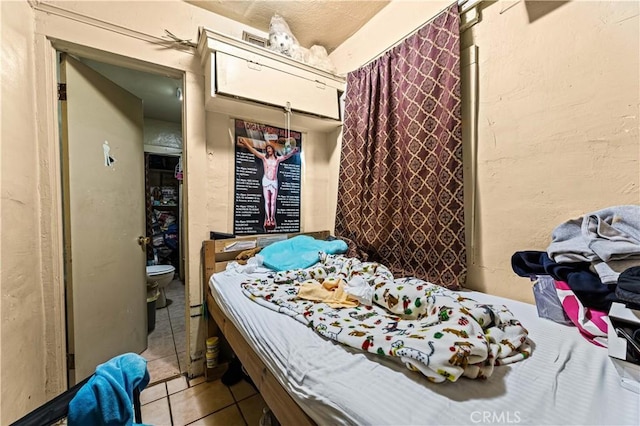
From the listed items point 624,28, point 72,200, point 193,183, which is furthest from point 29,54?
point 624,28

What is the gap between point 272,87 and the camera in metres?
1.67

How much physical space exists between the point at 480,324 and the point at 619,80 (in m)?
1.01

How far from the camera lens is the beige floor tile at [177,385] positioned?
1.57 meters

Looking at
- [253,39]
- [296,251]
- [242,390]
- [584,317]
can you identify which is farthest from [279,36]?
[242,390]

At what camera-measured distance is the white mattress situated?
511 millimetres

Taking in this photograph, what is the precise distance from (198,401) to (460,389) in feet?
5.06

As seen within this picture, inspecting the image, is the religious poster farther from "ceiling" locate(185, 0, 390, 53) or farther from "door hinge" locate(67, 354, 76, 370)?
"door hinge" locate(67, 354, 76, 370)

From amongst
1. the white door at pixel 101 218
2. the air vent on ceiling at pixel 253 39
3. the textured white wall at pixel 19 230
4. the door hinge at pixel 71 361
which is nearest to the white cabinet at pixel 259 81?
the air vent on ceiling at pixel 253 39

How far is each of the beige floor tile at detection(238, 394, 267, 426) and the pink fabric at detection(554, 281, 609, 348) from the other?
58.2 inches

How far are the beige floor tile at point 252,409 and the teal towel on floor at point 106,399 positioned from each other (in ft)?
2.90

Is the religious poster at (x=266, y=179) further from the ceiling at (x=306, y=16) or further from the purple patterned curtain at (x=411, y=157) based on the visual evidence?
the ceiling at (x=306, y=16)

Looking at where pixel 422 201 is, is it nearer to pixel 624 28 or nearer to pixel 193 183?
pixel 624 28

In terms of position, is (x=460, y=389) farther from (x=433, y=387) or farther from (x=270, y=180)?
(x=270, y=180)

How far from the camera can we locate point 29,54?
123cm
